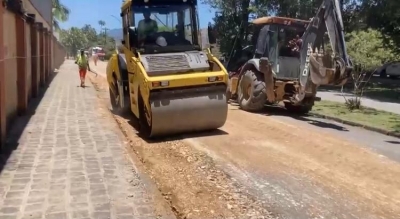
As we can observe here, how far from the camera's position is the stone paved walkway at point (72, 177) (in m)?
5.58

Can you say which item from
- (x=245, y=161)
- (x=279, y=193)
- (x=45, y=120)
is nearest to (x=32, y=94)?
(x=45, y=120)

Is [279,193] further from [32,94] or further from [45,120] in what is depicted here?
[32,94]

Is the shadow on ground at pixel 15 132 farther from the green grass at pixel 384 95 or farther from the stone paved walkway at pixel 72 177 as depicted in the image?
the green grass at pixel 384 95

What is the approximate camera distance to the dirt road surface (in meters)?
5.67

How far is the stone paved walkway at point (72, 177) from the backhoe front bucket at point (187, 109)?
902 millimetres

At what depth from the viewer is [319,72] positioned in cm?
1167

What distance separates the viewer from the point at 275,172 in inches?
278

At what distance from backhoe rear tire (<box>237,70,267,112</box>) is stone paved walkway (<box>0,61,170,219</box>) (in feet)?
13.4

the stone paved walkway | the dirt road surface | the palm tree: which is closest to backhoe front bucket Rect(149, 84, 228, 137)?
the dirt road surface

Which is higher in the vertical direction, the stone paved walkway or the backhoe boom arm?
the backhoe boom arm

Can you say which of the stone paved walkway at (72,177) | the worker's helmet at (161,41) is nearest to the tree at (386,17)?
the worker's helmet at (161,41)

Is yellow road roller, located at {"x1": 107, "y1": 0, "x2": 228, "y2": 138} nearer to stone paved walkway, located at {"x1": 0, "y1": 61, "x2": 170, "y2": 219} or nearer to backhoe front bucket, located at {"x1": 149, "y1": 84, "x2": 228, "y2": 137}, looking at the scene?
backhoe front bucket, located at {"x1": 149, "y1": 84, "x2": 228, "y2": 137}

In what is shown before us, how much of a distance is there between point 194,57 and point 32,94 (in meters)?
8.28

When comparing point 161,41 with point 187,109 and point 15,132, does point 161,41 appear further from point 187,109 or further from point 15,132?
point 15,132
